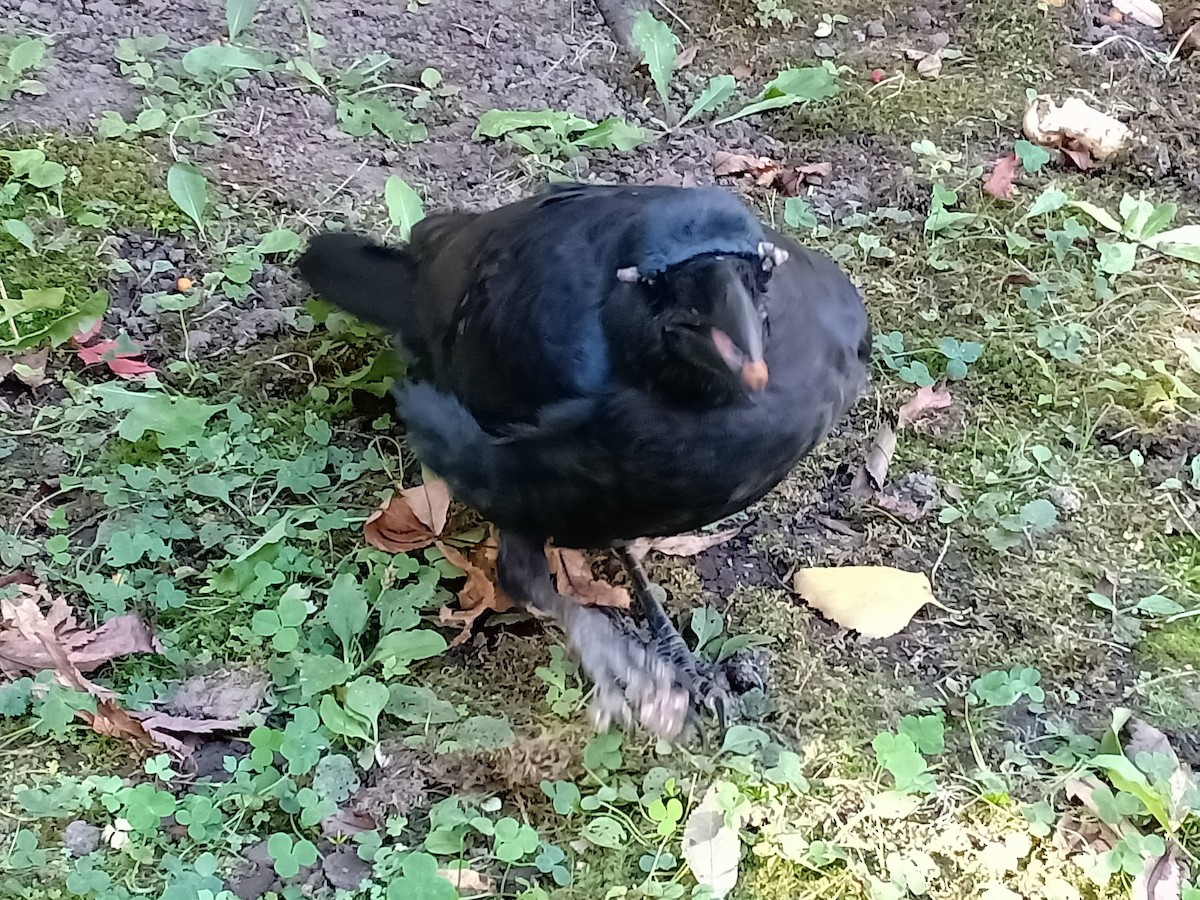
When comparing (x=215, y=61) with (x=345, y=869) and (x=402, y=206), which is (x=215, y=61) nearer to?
(x=402, y=206)

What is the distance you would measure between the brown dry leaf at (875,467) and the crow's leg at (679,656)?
0.55 meters

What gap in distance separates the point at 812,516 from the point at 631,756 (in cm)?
74

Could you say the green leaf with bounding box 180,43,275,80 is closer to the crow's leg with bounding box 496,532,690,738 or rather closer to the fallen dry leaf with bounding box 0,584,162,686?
the fallen dry leaf with bounding box 0,584,162,686

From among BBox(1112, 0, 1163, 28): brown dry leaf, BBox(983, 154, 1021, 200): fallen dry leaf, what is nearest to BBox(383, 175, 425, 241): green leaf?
BBox(983, 154, 1021, 200): fallen dry leaf

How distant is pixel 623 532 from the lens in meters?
2.20

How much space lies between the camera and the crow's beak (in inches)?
69.7

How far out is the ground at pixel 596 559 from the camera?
218 cm

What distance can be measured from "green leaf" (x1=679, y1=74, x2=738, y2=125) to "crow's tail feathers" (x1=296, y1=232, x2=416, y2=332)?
47.2 inches

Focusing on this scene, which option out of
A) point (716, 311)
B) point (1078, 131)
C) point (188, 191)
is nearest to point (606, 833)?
point (716, 311)

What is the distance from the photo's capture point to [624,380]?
A: 6.59 ft

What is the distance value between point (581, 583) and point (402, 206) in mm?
1167

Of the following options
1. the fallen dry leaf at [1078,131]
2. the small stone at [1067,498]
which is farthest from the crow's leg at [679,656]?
the fallen dry leaf at [1078,131]

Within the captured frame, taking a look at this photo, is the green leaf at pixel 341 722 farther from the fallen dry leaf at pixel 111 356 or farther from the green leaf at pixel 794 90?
the green leaf at pixel 794 90

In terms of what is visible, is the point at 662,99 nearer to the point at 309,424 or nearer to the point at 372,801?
the point at 309,424
